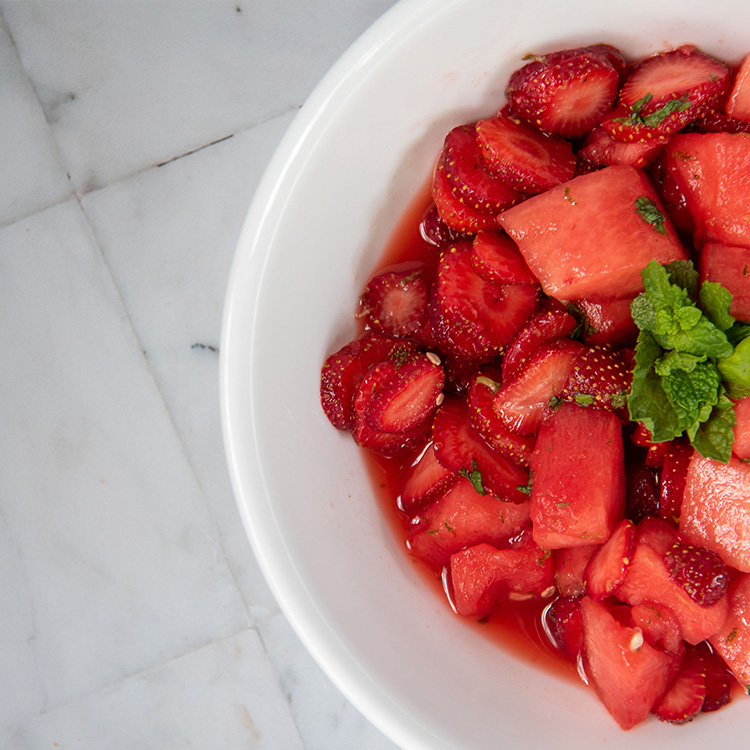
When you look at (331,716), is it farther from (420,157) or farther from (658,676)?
(420,157)

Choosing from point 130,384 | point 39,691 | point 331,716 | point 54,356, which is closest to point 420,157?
point 130,384

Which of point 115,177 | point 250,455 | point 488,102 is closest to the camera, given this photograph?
point 250,455

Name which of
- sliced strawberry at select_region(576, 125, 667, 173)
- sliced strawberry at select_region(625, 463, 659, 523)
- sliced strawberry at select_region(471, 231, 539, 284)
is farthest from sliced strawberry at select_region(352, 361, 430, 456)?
sliced strawberry at select_region(576, 125, 667, 173)

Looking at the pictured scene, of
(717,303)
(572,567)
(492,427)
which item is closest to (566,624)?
(572,567)

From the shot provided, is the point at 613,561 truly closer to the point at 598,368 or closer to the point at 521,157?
the point at 598,368

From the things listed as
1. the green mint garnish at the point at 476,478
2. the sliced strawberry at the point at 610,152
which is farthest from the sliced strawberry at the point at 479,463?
the sliced strawberry at the point at 610,152

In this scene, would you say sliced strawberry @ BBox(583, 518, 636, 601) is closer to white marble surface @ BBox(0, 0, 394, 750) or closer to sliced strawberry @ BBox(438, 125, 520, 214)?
sliced strawberry @ BBox(438, 125, 520, 214)
